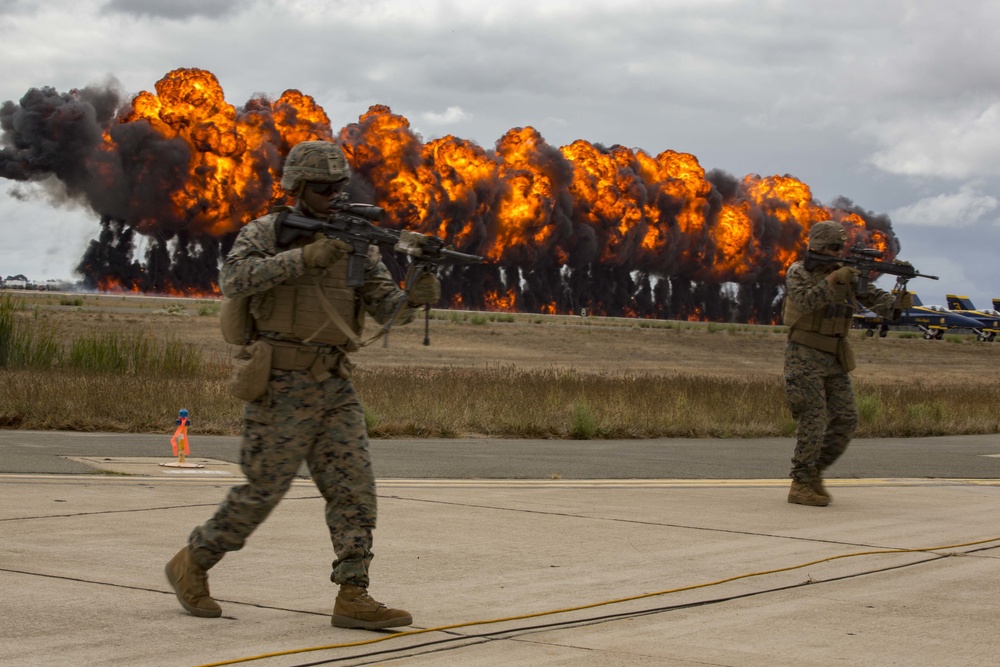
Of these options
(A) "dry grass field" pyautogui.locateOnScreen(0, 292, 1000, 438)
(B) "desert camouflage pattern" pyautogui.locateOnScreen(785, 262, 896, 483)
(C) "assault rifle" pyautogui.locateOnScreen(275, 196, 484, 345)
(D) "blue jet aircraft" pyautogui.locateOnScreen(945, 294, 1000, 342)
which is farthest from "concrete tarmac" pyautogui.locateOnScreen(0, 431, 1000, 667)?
(D) "blue jet aircraft" pyautogui.locateOnScreen(945, 294, 1000, 342)

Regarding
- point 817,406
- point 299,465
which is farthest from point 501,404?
point 299,465

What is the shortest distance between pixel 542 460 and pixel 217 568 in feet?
22.6

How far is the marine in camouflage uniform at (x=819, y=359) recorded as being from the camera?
9.89 meters

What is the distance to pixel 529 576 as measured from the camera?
270 inches

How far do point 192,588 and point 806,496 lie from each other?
224 inches

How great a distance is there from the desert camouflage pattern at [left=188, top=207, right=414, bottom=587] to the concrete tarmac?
1.10ft

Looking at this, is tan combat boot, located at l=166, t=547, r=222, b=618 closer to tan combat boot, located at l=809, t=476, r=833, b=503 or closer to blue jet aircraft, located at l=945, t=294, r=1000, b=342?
tan combat boot, located at l=809, t=476, r=833, b=503

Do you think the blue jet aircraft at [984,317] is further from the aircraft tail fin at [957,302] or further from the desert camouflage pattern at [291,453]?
the desert camouflage pattern at [291,453]

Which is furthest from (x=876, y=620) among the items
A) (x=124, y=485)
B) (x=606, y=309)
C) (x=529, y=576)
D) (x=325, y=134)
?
(x=606, y=309)

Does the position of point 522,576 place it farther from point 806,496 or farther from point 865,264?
point 865,264

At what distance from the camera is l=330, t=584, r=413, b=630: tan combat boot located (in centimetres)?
550

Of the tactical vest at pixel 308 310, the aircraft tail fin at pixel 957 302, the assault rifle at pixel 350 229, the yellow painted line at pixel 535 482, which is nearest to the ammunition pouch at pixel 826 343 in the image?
the yellow painted line at pixel 535 482

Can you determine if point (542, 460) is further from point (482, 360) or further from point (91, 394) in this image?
point (482, 360)

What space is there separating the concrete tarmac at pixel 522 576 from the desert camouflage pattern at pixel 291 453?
1.10 ft
